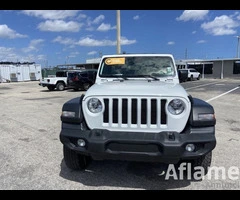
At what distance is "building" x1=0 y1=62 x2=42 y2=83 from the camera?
116ft

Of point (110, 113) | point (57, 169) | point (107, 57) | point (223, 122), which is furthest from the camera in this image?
point (223, 122)

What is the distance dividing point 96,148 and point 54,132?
3.58 metres

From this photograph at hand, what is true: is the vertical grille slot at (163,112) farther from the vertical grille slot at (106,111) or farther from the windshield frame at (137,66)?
the windshield frame at (137,66)

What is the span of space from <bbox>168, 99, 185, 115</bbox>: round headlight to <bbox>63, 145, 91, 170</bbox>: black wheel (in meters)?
1.59

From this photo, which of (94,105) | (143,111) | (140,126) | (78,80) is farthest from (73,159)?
(78,80)

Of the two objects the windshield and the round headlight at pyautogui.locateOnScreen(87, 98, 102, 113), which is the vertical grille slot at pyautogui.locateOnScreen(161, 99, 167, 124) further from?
the windshield

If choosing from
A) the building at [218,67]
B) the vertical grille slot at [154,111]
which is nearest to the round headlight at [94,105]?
the vertical grille slot at [154,111]

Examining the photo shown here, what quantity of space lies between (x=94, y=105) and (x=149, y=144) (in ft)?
3.02

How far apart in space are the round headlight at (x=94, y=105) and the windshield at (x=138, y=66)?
1.40 m

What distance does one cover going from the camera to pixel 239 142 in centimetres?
550

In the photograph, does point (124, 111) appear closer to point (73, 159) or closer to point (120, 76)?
point (73, 159)
